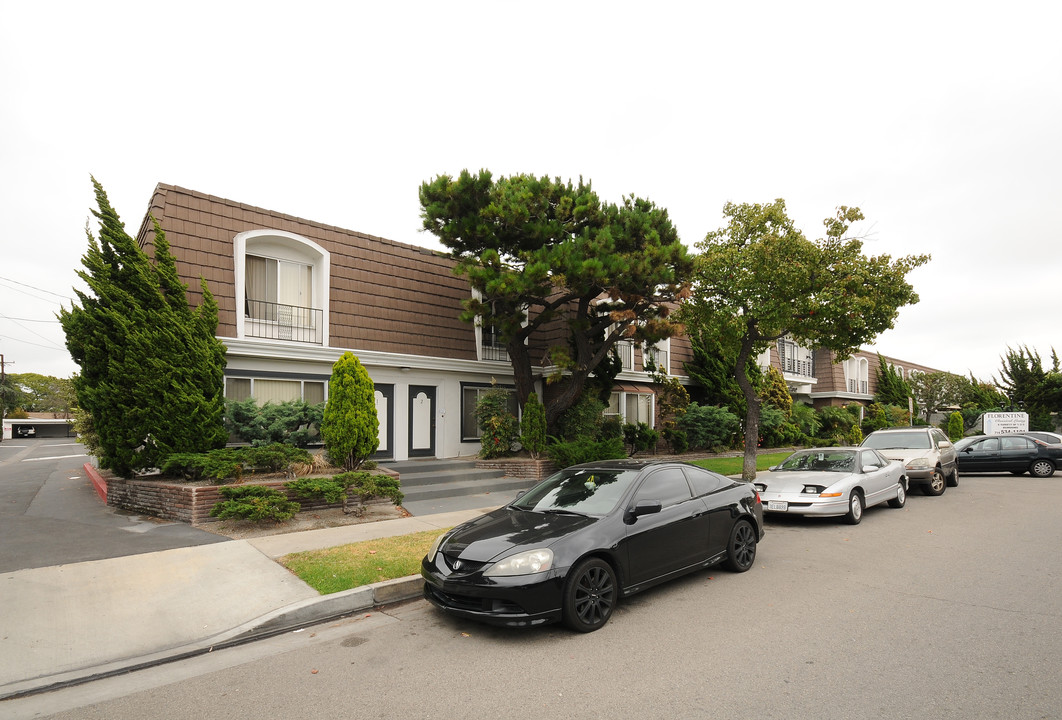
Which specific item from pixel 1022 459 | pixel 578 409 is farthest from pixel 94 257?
pixel 1022 459

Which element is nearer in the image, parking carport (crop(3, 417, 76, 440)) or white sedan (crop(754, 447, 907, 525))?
white sedan (crop(754, 447, 907, 525))

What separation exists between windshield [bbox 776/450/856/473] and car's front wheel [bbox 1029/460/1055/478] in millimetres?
11202

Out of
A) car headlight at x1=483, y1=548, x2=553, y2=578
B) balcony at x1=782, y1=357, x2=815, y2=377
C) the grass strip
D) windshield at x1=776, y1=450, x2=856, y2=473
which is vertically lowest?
the grass strip

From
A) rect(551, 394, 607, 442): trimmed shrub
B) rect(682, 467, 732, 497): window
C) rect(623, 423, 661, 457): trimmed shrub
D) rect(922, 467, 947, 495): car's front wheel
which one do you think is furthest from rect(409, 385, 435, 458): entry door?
rect(922, 467, 947, 495): car's front wheel

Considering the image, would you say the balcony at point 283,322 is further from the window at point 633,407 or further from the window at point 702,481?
the window at point 633,407

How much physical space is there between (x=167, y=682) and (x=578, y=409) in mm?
13081

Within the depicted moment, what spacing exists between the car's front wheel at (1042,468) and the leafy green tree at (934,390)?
22898 millimetres

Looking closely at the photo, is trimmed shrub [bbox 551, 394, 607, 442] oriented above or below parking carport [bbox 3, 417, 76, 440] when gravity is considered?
above

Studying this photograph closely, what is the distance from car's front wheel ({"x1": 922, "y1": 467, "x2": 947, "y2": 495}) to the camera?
13.8 m

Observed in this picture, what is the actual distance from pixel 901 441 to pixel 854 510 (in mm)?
5827

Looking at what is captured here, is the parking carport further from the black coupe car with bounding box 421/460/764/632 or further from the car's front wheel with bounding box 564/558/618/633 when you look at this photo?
the car's front wheel with bounding box 564/558/618/633

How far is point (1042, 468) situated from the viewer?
59.2 feet

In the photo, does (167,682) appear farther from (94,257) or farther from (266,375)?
(266,375)

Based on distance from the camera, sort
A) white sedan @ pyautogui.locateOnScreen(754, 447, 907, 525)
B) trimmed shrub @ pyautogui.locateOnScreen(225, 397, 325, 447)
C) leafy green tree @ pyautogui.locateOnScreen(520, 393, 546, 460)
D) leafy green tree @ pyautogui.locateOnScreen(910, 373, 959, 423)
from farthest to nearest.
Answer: leafy green tree @ pyautogui.locateOnScreen(910, 373, 959, 423)
leafy green tree @ pyautogui.locateOnScreen(520, 393, 546, 460)
trimmed shrub @ pyautogui.locateOnScreen(225, 397, 325, 447)
white sedan @ pyautogui.locateOnScreen(754, 447, 907, 525)
